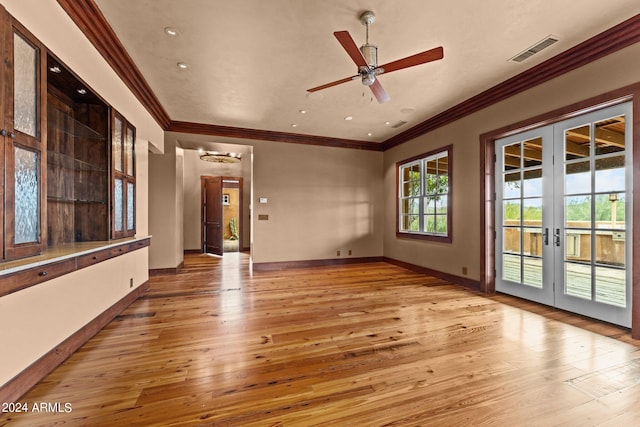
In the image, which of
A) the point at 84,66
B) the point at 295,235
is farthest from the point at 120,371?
the point at 295,235

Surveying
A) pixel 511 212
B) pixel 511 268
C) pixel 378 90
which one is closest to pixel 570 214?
pixel 511 212

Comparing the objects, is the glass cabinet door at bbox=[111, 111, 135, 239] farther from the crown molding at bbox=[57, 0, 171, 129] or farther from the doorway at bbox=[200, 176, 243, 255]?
the doorway at bbox=[200, 176, 243, 255]

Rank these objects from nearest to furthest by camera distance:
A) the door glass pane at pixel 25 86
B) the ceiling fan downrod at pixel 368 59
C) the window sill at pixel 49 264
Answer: the window sill at pixel 49 264 < the door glass pane at pixel 25 86 < the ceiling fan downrod at pixel 368 59

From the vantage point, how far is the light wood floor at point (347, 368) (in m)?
1.58

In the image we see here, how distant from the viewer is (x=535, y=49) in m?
2.91

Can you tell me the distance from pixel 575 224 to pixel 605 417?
229cm

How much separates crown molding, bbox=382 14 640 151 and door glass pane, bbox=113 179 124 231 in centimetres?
504

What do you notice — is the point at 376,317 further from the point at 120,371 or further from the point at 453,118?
→ the point at 453,118

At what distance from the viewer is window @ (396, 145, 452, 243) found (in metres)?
5.02

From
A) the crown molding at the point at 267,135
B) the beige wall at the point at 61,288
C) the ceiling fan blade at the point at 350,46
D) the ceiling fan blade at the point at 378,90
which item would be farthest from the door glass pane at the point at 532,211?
the beige wall at the point at 61,288

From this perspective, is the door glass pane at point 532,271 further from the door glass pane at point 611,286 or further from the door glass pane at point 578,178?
the door glass pane at point 578,178

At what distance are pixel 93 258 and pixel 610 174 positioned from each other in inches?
207

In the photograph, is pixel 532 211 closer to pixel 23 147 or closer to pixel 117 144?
pixel 23 147

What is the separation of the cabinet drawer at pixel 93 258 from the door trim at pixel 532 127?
16.0 ft
